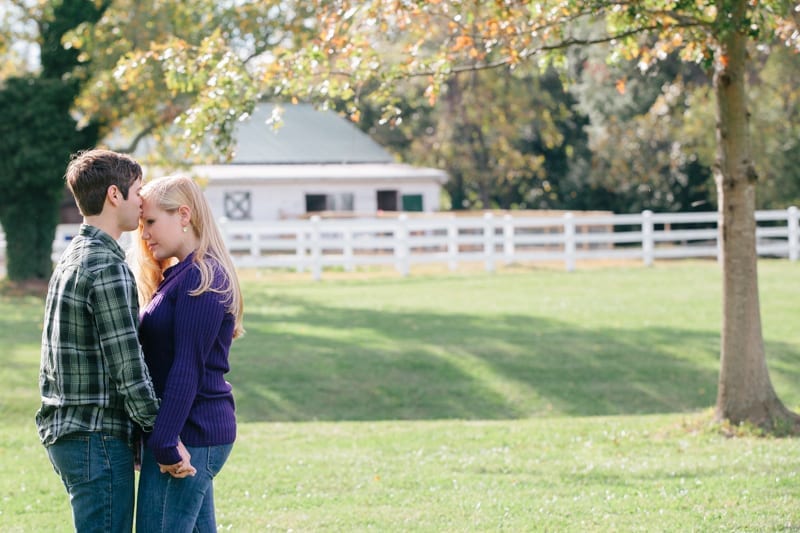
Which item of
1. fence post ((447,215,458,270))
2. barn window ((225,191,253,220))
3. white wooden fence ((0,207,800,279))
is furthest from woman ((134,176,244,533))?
barn window ((225,191,253,220))

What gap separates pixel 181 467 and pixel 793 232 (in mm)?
26550

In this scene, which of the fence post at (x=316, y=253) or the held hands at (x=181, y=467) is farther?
the fence post at (x=316, y=253)

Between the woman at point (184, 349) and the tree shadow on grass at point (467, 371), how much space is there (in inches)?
337

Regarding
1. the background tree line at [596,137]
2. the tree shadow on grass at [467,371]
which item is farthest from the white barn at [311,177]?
the tree shadow on grass at [467,371]

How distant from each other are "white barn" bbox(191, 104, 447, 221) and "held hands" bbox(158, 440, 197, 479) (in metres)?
30.2

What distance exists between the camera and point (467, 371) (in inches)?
558

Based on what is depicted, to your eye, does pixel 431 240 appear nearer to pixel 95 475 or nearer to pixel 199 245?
A: pixel 199 245

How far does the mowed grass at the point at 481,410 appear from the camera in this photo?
22.8 ft

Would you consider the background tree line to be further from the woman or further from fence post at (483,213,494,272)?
the woman

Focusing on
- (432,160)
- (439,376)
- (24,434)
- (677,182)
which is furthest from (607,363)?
(432,160)

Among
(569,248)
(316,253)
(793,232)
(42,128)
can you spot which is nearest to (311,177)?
(316,253)

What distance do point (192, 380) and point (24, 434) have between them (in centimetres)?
756

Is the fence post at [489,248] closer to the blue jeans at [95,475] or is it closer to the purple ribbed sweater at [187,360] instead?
the purple ribbed sweater at [187,360]

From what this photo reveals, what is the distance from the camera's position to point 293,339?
53.4 ft
